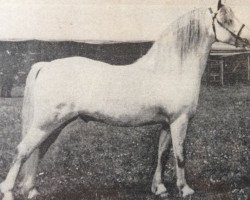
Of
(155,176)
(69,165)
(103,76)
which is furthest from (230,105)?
(69,165)

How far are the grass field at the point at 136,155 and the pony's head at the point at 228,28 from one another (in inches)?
8.1

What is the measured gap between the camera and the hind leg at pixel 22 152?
171cm

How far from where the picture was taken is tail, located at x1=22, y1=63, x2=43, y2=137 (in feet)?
5.67

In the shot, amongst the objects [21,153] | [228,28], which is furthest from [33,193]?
[228,28]

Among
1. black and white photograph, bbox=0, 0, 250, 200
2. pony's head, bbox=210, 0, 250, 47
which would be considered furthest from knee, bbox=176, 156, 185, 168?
pony's head, bbox=210, 0, 250, 47

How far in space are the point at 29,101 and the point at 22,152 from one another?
199 millimetres

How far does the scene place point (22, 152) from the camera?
1.71 meters

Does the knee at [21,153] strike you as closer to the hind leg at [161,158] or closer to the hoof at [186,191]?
the hind leg at [161,158]

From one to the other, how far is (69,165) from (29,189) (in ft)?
0.59

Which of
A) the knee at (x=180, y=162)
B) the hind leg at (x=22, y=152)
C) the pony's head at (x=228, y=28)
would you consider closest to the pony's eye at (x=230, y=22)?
the pony's head at (x=228, y=28)

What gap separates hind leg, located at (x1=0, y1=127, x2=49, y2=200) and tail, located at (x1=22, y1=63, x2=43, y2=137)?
4 cm

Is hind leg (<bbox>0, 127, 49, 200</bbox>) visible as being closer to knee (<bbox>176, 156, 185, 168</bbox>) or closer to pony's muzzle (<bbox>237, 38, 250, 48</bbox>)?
knee (<bbox>176, 156, 185, 168</bbox>)

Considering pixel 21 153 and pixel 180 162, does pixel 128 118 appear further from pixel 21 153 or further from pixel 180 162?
pixel 21 153

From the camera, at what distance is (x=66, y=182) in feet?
5.83
